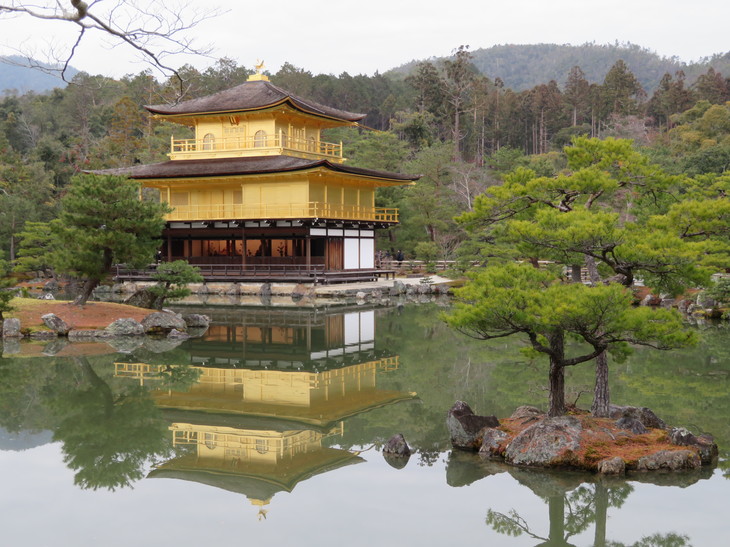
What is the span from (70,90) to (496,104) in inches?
1597

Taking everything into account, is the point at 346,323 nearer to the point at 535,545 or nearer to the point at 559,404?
the point at 559,404

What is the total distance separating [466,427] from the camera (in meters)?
9.23

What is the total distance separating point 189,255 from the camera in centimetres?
3506

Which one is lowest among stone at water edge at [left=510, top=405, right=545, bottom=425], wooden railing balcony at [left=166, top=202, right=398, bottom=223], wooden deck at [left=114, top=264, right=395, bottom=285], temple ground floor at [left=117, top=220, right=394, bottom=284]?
stone at water edge at [left=510, top=405, right=545, bottom=425]

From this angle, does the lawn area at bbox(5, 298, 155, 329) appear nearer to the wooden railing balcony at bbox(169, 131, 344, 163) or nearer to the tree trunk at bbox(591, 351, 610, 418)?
the tree trunk at bbox(591, 351, 610, 418)

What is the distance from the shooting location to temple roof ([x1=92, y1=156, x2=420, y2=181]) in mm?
31172

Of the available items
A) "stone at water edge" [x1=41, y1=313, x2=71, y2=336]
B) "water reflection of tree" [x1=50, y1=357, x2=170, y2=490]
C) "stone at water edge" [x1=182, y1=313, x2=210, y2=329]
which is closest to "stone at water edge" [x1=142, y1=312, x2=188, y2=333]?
"stone at water edge" [x1=182, y1=313, x2=210, y2=329]

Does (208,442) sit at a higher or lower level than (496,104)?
lower

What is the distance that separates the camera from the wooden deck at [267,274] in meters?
30.7

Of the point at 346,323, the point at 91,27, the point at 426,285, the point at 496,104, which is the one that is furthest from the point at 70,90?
the point at 91,27

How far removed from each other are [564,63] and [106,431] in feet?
442

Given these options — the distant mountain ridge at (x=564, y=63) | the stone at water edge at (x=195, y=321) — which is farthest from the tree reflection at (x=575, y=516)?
the distant mountain ridge at (x=564, y=63)

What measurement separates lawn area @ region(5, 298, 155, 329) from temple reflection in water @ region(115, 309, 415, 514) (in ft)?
8.40

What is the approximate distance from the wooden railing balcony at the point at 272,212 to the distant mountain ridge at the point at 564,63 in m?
89.1
